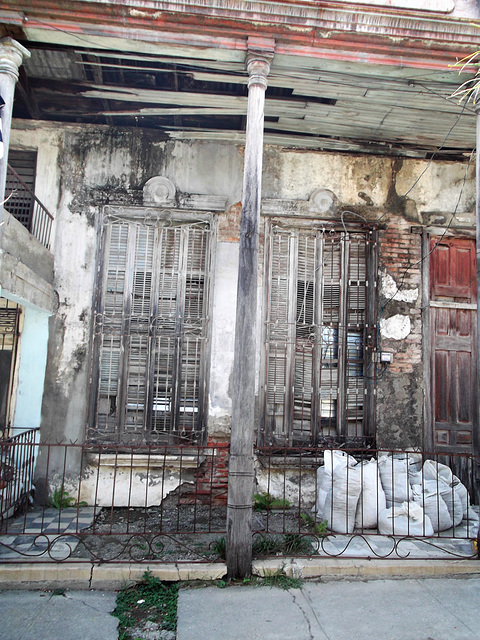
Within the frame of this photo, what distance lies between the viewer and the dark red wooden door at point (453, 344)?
6.54m

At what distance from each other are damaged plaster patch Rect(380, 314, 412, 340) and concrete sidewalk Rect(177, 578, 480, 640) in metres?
3.14

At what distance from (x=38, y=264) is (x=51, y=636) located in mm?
3826

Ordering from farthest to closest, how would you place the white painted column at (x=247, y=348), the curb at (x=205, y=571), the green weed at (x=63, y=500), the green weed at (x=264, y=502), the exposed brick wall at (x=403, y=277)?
the exposed brick wall at (x=403, y=277) < the green weed at (x=264, y=502) < the green weed at (x=63, y=500) < the white painted column at (x=247, y=348) < the curb at (x=205, y=571)

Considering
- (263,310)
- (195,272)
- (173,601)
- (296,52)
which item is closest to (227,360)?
(263,310)

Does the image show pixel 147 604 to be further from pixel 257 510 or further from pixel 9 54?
pixel 9 54

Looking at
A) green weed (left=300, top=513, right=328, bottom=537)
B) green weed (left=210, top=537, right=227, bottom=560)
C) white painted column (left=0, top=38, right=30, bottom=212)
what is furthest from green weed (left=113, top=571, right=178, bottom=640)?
white painted column (left=0, top=38, right=30, bottom=212)

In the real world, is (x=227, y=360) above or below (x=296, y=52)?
below

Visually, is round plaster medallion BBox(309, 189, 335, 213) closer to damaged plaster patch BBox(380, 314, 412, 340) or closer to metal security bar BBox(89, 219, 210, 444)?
metal security bar BBox(89, 219, 210, 444)

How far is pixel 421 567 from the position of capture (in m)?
4.20

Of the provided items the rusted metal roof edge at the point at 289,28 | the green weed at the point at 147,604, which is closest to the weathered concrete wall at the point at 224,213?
the rusted metal roof edge at the point at 289,28

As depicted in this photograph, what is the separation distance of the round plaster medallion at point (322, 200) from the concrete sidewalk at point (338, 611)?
177 inches

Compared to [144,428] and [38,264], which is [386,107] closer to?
[38,264]

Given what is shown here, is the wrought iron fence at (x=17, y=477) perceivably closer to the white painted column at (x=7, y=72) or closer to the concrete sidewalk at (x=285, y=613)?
the concrete sidewalk at (x=285, y=613)

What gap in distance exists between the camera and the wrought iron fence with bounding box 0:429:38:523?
16.0 feet
